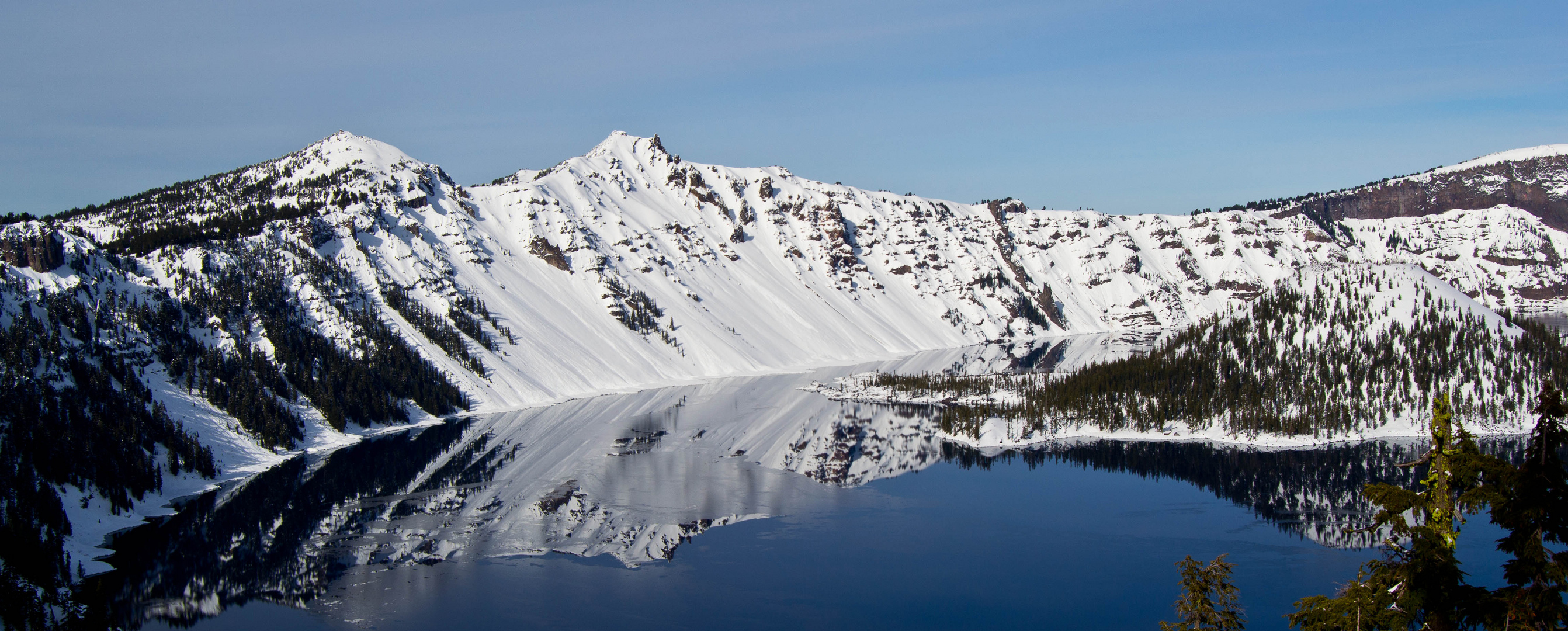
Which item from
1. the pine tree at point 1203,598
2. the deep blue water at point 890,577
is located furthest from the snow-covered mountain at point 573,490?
the pine tree at point 1203,598

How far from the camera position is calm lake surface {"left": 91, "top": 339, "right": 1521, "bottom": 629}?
54.0 m

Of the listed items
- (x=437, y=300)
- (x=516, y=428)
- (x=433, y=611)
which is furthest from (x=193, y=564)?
(x=437, y=300)

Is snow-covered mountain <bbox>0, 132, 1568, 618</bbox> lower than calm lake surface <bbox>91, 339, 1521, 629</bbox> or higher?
higher

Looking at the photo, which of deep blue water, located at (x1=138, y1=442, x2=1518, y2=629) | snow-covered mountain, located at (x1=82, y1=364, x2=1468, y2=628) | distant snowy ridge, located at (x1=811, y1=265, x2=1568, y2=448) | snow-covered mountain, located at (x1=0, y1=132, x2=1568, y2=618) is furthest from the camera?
distant snowy ridge, located at (x1=811, y1=265, x2=1568, y2=448)

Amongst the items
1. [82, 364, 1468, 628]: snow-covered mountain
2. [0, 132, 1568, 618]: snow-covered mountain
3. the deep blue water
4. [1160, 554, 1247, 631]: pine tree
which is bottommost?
the deep blue water

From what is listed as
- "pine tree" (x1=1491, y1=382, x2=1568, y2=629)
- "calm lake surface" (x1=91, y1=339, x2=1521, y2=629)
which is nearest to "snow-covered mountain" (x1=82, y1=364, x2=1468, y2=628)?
"calm lake surface" (x1=91, y1=339, x2=1521, y2=629)

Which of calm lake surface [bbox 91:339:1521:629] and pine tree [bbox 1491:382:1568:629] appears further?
calm lake surface [bbox 91:339:1521:629]

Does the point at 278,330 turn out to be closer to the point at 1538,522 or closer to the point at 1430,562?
the point at 1430,562

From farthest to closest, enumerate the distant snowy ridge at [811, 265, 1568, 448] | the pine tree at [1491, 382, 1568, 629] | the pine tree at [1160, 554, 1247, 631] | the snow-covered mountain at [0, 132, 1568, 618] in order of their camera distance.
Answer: the distant snowy ridge at [811, 265, 1568, 448] → the snow-covered mountain at [0, 132, 1568, 618] → the pine tree at [1160, 554, 1247, 631] → the pine tree at [1491, 382, 1568, 629]

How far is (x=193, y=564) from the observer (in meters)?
63.8

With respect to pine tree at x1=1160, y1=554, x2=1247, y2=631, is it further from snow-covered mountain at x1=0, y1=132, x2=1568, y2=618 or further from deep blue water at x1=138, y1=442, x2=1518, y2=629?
snow-covered mountain at x1=0, y1=132, x2=1568, y2=618

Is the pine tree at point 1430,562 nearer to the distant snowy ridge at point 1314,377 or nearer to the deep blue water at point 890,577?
the deep blue water at point 890,577

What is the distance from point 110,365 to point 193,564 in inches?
1747

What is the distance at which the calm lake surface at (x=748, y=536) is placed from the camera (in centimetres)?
5397
